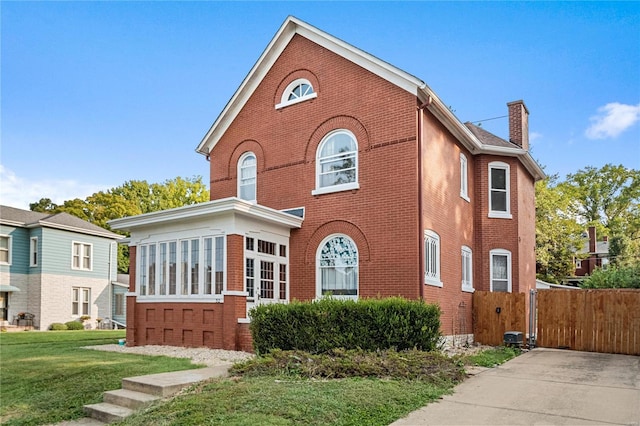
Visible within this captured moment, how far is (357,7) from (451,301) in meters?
8.78

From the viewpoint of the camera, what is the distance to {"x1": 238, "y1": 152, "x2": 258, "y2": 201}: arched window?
1742cm

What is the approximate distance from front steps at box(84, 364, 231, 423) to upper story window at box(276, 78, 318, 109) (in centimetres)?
966

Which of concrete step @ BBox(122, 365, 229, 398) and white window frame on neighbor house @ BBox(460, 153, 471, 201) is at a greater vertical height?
white window frame on neighbor house @ BBox(460, 153, 471, 201)

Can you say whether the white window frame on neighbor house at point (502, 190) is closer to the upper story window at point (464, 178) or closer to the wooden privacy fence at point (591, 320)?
the upper story window at point (464, 178)

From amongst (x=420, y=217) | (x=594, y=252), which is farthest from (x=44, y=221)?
(x=594, y=252)

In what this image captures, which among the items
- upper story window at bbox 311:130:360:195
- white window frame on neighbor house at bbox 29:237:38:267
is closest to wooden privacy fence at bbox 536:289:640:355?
upper story window at bbox 311:130:360:195

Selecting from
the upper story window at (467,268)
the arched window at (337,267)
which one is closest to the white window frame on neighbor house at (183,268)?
the arched window at (337,267)

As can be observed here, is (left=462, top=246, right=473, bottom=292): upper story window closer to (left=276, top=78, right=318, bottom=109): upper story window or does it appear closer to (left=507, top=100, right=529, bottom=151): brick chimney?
(left=507, top=100, right=529, bottom=151): brick chimney

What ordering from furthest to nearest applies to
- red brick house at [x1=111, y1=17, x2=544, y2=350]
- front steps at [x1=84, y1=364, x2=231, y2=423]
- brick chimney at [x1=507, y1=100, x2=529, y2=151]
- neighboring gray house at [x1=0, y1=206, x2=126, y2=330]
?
neighboring gray house at [x1=0, y1=206, x2=126, y2=330]
brick chimney at [x1=507, y1=100, x2=529, y2=151]
red brick house at [x1=111, y1=17, x2=544, y2=350]
front steps at [x1=84, y1=364, x2=231, y2=423]

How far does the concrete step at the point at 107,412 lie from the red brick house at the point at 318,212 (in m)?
5.40

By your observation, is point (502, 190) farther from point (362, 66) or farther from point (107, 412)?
point (107, 412)

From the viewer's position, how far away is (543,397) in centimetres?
789

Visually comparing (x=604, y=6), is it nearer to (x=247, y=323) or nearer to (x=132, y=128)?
(x=247, y=323)

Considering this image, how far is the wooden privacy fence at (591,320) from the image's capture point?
13992 mm
